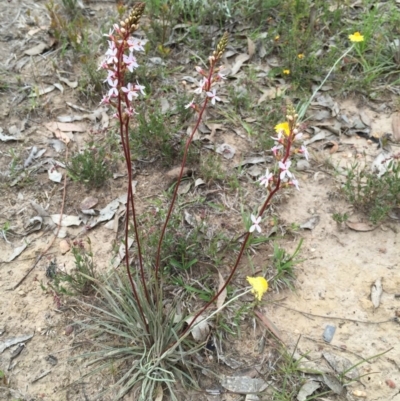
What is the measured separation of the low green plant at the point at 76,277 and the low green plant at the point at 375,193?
1815mm

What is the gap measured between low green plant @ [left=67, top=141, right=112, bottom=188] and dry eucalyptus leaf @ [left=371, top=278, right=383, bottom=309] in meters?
1.98

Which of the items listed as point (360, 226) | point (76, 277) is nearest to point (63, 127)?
point (76, 277)

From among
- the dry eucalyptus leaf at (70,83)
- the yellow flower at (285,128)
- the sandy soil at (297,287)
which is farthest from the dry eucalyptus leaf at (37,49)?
the yellow flower at (285,128)

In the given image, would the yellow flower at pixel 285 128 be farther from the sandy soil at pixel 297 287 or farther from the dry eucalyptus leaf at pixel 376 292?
the dry eucalyptus leaf at pixel 376 292

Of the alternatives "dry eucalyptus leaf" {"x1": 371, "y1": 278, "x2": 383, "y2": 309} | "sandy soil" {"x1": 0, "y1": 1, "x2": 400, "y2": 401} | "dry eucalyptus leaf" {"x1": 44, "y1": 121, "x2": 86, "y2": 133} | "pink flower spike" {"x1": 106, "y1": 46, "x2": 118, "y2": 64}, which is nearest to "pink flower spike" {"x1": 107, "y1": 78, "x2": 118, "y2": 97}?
"pink flower spike" {"x1": 106, "y1": 46, "x2": 118, "y2": 64}

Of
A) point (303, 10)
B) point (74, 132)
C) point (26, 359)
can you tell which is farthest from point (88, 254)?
point (303, 10)

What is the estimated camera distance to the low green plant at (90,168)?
10.9 ft

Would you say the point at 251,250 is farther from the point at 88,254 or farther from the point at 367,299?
the point at 88,254

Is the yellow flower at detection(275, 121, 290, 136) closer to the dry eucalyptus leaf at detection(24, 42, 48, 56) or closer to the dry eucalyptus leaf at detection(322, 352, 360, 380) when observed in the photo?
the dry eucalyptus leaf at detection(322, 352, 360, 380)

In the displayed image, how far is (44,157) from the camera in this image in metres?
3.65

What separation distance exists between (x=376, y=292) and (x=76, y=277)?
1854 millimetres

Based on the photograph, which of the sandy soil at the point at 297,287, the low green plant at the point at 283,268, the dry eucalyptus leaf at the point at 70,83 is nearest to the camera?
the sandy soil at the point at 297,287

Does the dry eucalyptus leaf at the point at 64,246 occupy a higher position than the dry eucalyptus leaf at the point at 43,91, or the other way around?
the dry eucalyptus leaf at the point at 43,91

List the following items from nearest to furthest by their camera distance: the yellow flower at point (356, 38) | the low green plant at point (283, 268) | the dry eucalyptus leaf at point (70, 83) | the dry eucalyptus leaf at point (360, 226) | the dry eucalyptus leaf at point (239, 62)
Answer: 1. the low green plant at point (283, 268)
2. the dry eucalyptus leaf at point (360, 226)
3. the yellow flower at point (356, 38)
4. the dry eucalyptus leaf at point (70, 83)
5. the dry eucalyptus leaf at point (239, 62)
